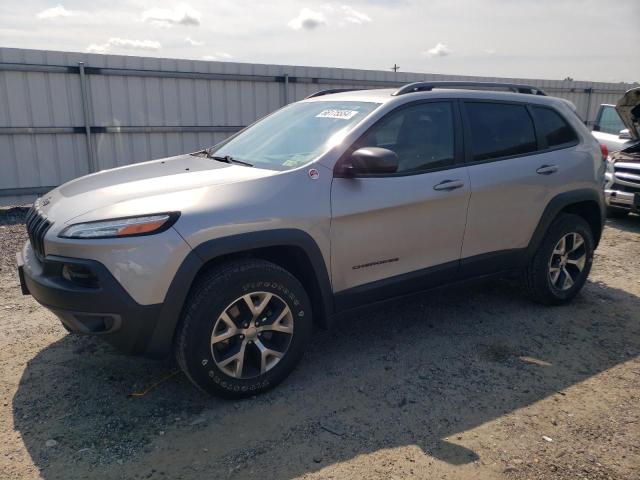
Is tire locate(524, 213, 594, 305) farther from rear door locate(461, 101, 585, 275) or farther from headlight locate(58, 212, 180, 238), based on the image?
headlight locate(58, 212, 180, 238)

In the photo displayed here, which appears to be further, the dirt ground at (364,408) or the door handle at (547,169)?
the door handle at (547,169)

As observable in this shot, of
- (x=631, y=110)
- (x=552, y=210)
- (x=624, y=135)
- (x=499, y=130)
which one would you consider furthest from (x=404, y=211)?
(x=624, y=135)

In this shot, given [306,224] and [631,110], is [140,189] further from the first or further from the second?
[631,110]

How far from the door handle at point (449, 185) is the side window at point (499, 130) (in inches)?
11.6

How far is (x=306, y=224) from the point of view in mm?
3180

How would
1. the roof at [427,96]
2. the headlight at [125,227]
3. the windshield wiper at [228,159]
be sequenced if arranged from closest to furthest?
the headlight at [125,227]
the windshield wiper at [228,159]
the roof at [427,96]

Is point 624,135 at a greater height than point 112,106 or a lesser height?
lesser

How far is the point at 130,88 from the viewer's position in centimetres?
912

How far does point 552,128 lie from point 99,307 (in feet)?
12.4

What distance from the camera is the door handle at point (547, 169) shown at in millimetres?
4301

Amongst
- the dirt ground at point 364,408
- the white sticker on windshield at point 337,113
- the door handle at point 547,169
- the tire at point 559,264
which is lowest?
the dirt ground at point 364,408

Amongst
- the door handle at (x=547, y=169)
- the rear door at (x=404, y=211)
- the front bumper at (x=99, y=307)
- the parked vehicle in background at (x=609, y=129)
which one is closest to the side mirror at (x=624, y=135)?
the parked vehicle in background at (x=609, y=129)

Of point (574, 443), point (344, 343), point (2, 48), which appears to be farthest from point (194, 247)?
point (2, 48)

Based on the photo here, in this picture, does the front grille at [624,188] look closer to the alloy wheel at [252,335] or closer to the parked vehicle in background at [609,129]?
the parked vehicle in background at [609,129]
